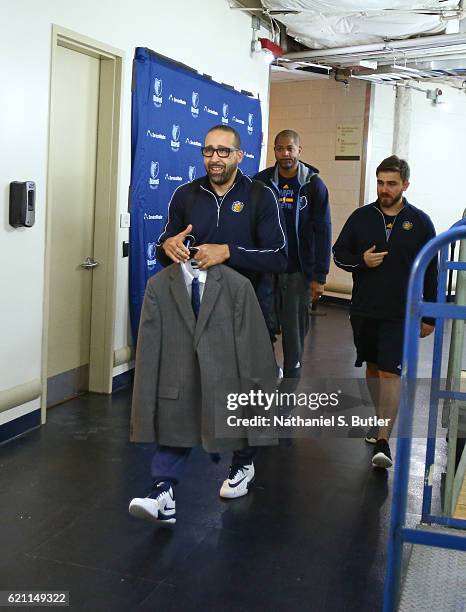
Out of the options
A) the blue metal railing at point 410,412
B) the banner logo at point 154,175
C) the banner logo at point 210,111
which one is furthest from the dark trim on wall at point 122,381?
the blue metal railing at point 410,412

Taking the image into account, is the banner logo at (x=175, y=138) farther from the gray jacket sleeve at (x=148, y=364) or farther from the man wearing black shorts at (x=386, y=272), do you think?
the gray jacket sleeve at (x=148, y=364)

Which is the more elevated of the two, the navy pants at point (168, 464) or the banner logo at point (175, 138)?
the banner logo at point (175, 138)

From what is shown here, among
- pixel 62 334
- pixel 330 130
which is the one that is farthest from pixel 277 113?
pixel 62 334

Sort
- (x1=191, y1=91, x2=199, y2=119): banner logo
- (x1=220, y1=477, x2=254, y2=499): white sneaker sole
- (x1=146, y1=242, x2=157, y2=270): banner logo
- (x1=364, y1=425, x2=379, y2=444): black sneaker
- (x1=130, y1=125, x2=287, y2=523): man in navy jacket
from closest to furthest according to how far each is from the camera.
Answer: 1. (x1=130, y1=125, x2=287, y2=523): man in navy jacket
2. (x1=220, y1=477, x2=254, y2=499): white sneaker sole
3. (x1=364, y1=425, x2=379, y2=444): black sneaker
4. (x1=146, y1=242, x2=157, y2=270): banner logo
5. (x1=191, y1=91, x2=199, y2=119): banner logo

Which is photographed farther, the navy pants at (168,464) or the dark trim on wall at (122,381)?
the dark trim on wall at (122,381)

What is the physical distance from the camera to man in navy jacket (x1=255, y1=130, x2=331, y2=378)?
447 cm

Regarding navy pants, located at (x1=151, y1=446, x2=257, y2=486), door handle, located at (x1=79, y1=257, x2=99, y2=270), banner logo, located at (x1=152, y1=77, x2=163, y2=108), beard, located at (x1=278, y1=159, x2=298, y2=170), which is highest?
banner logo, located at (x1=152, y1=77, x2=163, y2=108)

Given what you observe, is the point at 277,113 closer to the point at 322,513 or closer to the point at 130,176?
the point at 130,176

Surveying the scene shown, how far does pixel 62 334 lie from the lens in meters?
4.68

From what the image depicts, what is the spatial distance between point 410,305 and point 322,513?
176 cm

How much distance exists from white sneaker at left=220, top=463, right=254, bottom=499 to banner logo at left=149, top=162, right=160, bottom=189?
2.43 metres

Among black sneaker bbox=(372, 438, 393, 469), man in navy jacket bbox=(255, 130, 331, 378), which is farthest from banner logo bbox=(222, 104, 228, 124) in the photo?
black sneaker bbox=(372, 438, 393, 469)

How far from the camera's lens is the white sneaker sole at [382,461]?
3.80m

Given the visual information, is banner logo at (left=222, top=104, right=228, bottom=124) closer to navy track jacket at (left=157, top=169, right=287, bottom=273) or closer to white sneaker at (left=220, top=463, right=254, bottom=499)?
navy track jacket at (left=157, top=169, right=287, bottom=273)
